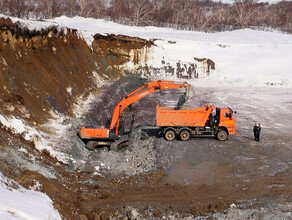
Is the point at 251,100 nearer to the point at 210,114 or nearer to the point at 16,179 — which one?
the point at 210,114

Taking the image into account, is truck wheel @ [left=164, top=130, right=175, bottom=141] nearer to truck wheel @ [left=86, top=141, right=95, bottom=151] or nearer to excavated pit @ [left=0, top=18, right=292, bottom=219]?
excavated pit @ [left=0, top=18, right=292, bottom=219]

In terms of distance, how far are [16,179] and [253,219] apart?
22.7 ft

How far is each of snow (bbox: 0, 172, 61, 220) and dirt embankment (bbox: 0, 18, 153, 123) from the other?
21.5ft

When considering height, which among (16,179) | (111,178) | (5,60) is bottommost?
(111,178)

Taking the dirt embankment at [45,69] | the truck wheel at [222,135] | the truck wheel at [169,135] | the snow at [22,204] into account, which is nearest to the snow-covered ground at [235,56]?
the dirt embankment at [45,69]

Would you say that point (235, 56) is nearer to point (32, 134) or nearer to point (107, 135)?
point (107, 135)

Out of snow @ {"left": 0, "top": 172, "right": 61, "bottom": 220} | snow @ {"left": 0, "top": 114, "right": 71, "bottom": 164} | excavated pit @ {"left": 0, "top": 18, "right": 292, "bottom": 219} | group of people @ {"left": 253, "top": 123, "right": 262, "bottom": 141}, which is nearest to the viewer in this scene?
snow @ {"left": 0, "top": 172, "right": 61, "bottom": 220}

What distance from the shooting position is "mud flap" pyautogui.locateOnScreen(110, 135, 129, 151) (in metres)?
16.9

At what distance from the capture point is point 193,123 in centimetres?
1895

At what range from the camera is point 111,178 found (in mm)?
14156

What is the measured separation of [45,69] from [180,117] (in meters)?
8.97

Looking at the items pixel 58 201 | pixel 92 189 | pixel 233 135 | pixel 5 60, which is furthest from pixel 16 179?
pixel 233 135

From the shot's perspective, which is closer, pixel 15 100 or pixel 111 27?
pixel 15 100

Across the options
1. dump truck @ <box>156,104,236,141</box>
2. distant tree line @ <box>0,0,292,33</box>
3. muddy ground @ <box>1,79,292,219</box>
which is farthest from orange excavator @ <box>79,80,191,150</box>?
distant tree line @ <box>0,0,292,33</box>
